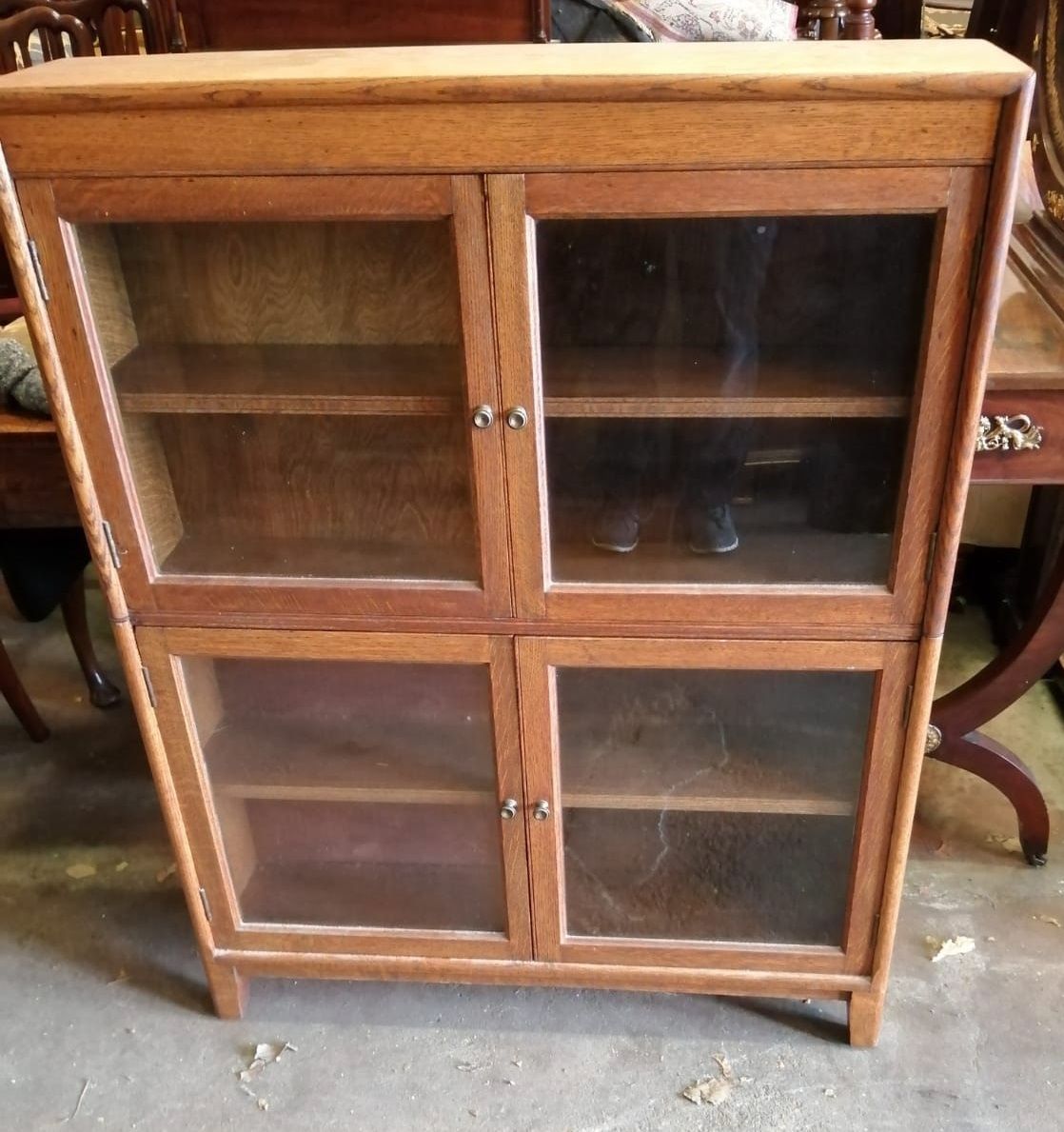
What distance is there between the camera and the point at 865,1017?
1427 millimetres

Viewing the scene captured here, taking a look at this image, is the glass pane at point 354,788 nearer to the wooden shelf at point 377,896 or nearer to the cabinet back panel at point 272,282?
the wooden shelf at point 377,896

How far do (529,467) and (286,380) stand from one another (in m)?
0.28

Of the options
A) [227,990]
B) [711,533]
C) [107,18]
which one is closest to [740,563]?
[711,533]

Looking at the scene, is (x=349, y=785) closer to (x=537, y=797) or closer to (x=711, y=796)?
(x=537, y=797)

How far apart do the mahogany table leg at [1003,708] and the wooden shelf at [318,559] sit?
863mm

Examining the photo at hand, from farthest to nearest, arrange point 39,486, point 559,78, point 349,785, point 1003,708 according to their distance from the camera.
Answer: point 1003,708
point 39,486
point 349,785
point 559,78

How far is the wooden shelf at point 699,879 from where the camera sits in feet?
4.58

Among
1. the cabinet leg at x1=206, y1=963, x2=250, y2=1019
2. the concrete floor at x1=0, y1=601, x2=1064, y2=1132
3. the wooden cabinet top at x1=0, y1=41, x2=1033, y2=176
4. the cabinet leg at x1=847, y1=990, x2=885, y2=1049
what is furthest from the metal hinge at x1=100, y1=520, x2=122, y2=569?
the cabinet leg at x1=847, y1=990, x2=885, y2=1049

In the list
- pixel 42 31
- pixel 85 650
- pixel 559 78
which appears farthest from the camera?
pixel 85 650

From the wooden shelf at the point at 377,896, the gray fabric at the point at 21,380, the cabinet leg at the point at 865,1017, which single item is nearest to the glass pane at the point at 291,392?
the gray fabric at the point at 21,380

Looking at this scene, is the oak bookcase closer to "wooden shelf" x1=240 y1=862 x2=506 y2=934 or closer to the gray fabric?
"wooden shelf" x1=240 y1=862 x2=506 y2=934

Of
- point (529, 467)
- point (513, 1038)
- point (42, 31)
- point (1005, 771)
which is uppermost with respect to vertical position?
point (42, 31)

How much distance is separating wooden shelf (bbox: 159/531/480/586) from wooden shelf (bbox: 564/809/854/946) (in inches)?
15.9

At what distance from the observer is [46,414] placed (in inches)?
58.2
